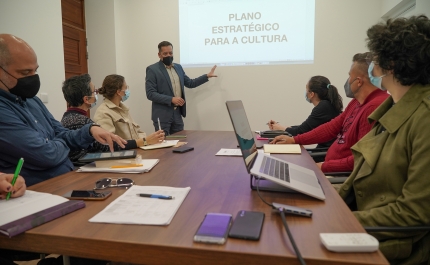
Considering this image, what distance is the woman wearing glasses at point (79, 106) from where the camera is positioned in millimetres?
1969

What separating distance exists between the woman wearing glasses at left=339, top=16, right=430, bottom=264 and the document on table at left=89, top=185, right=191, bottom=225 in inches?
23.8

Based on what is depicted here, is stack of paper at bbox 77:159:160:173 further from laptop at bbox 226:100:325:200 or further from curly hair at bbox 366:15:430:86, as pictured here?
curly hair at bbox 366:15:430:86

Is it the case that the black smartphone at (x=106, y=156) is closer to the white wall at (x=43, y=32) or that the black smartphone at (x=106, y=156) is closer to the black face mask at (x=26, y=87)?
the black face mask at (x=26, y=87)

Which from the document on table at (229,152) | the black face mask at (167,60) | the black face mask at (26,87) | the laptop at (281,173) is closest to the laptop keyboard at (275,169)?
the laptop at (281,173)

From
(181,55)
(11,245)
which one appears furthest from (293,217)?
(181,55)

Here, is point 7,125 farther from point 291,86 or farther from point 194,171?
point 291,86

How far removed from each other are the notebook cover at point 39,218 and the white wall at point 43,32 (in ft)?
8.31

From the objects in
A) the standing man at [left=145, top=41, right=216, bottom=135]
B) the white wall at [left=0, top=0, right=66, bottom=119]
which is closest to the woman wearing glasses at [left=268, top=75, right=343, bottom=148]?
the standing man at [left=145, top=41, right=216, bottom=135]

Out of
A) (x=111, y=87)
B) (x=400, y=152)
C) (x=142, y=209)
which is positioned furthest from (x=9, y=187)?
(x=111, y=87)

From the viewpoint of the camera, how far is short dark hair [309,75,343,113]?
2.55 metres

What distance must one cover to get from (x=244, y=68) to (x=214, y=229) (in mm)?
3563

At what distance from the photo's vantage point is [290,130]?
2.70 metres

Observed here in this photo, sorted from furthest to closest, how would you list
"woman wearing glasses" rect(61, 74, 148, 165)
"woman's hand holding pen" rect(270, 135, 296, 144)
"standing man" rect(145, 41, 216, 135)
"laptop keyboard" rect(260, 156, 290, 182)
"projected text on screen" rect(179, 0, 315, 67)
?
"projected text on screen" rect(179, 0, 315, 67) < "standing man" rect(145, 41, 216, 135) < "woman's hand holding pen" rect(270, 135, 296, 144) < "woman wearing glasses" rect(61, 74, 148, 165) < "laptop keyboard" rect(260, 156, 290, 182)

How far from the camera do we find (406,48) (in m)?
1.07
